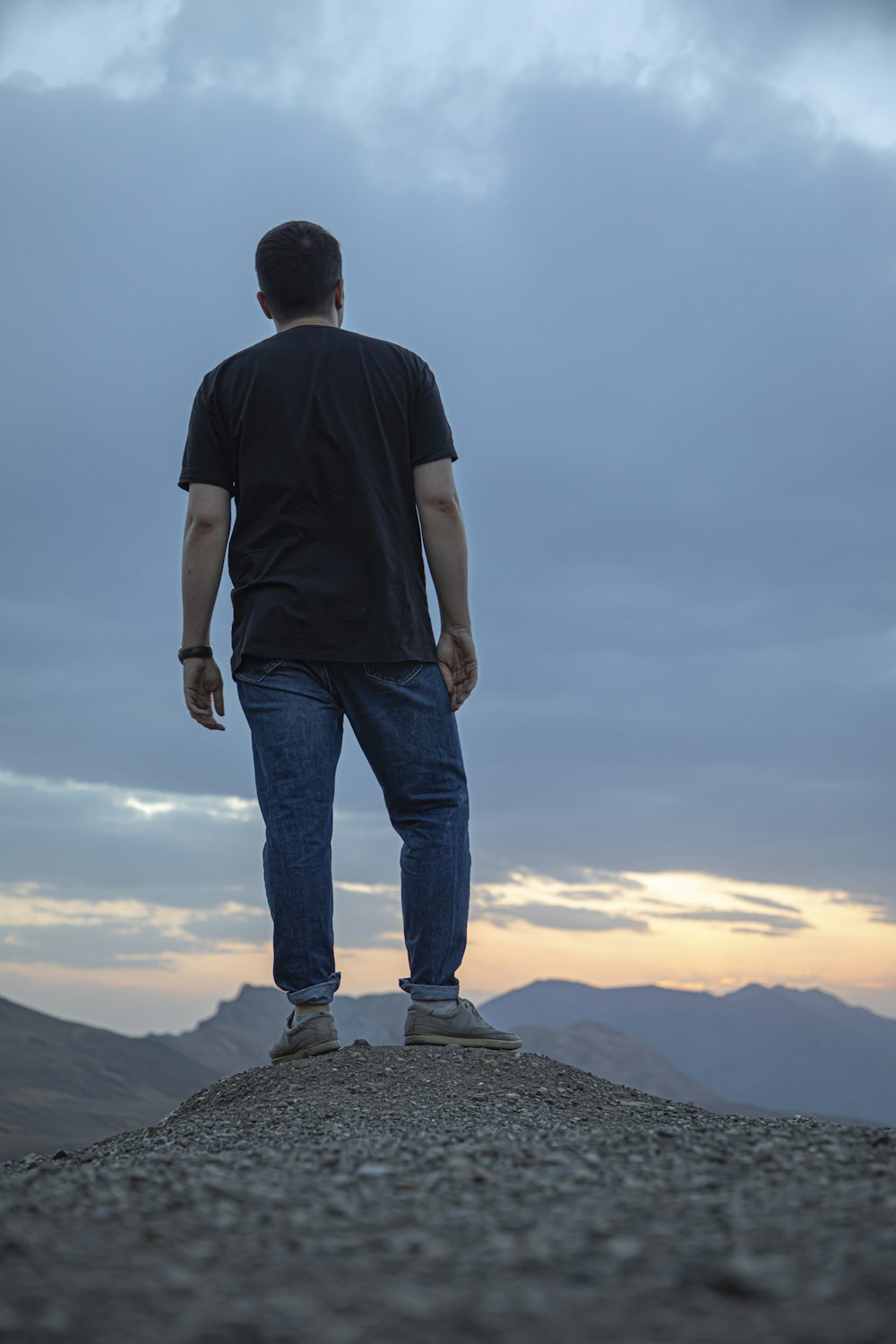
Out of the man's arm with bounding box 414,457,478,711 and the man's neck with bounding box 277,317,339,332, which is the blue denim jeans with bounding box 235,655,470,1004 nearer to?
the man's arm with bounding box 414,457,478,711

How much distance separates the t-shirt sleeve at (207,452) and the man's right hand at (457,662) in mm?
1077

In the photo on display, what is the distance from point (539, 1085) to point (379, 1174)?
2.40m

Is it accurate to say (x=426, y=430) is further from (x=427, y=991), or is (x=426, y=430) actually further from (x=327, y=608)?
(x=427, y=991)

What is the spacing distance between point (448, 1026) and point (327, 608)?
1.78 meters

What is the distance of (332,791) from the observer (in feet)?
14.7

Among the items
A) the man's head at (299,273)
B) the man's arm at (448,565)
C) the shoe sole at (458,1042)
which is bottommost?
the shoe sole at (458,1042)

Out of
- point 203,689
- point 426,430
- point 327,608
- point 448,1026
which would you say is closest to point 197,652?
point 203,689

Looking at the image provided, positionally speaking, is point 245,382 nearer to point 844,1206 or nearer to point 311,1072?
point 311,1072

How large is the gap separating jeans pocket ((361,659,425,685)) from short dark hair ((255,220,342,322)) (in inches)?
59.7

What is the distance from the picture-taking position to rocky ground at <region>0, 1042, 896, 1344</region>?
4.53 ft

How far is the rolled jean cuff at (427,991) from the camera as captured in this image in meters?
4.59

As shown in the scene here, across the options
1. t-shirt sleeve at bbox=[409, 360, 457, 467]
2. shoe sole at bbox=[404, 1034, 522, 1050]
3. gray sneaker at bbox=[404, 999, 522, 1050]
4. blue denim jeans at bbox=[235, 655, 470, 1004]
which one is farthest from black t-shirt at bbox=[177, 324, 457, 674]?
shoe sole at bbox=[404, 1034, 522, 1050]

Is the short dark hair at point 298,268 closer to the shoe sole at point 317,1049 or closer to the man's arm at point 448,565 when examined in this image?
the man's arm at point 448,565

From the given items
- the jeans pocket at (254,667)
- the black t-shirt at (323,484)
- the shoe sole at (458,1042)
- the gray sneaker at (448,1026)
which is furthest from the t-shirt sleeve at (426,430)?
the shoe sole at (458,1042)
